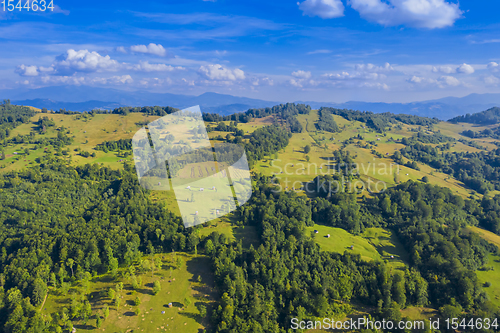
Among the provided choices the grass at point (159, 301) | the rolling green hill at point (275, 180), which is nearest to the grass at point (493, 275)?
the rolling green hill at point (275, 180)

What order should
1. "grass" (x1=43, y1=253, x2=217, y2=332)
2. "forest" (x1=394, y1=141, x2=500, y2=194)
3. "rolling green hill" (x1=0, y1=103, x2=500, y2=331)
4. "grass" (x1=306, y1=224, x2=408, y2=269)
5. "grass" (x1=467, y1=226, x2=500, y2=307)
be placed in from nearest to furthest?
"grass" (x1=43, y1=253, x2=217, y2=332) < "rolling green hill" (x1=0, y1=103, x2=500, y2=331) < "grass" (x1=467, y1=226, x2=500, y2=307) < "grass" (x1=306, y1=224, x2=408, y2=269) < "forest" (x1=394, y1=141, x2=500, y2=194)

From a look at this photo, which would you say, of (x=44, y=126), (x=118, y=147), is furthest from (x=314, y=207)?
(x=44, y=126)

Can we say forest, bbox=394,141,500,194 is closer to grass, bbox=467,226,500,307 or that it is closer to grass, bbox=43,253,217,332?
grass, bbox=467,226,500,307

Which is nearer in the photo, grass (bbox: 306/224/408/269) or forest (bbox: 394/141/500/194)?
grass (bbox: 306/224/408/269)

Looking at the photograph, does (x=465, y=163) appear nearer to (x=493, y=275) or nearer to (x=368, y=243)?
(x=493, y=275)

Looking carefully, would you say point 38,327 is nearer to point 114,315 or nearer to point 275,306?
point 114,315

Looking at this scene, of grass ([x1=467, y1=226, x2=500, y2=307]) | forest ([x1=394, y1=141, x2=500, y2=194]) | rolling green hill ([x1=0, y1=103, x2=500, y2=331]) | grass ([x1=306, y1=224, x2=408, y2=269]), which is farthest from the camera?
forest ([x1=394, y1=141, x2=500, y2=194])

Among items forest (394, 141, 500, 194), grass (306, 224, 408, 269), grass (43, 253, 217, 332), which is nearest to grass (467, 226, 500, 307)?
grass (306, 224, 408, 269)
